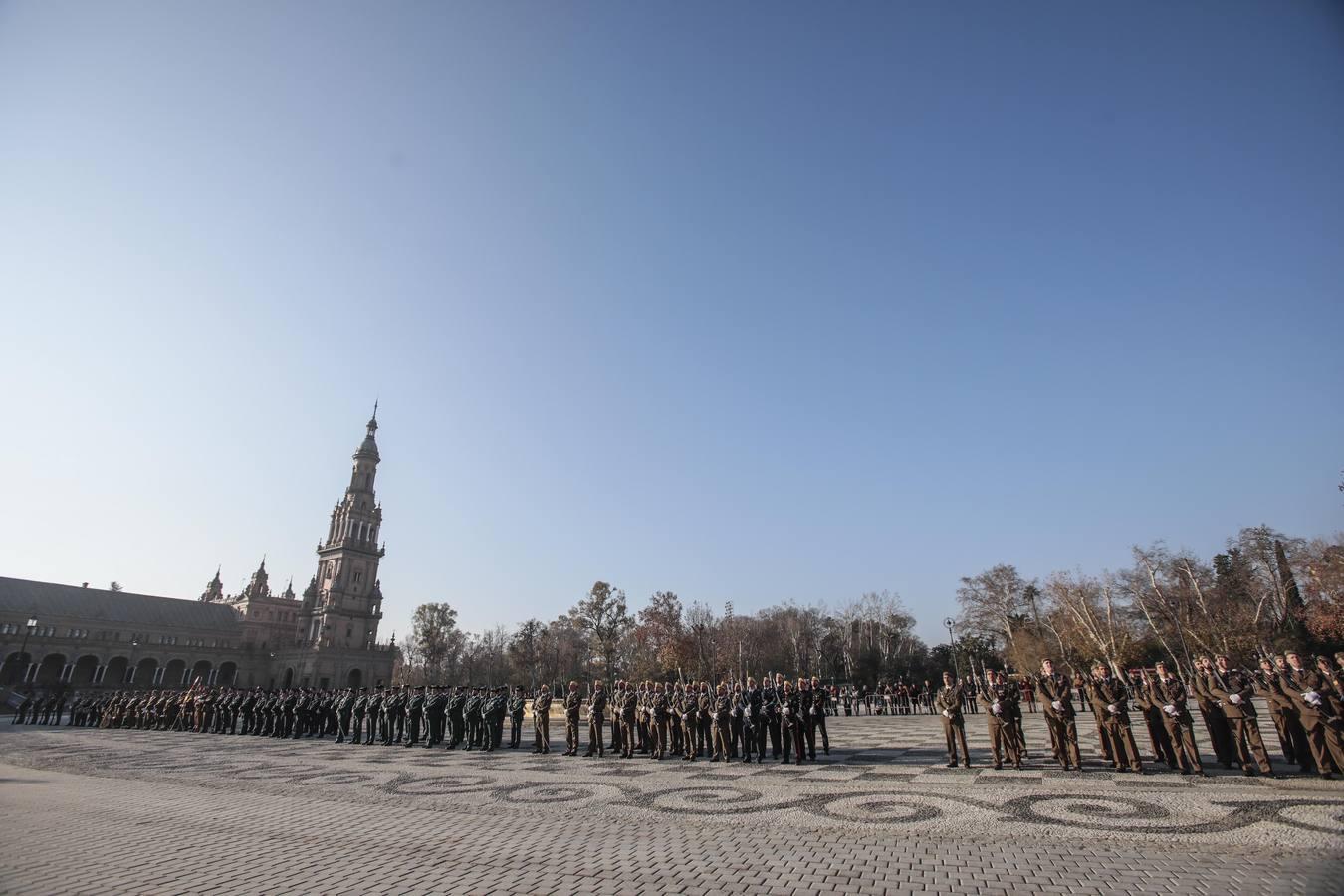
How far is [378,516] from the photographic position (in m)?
98.6

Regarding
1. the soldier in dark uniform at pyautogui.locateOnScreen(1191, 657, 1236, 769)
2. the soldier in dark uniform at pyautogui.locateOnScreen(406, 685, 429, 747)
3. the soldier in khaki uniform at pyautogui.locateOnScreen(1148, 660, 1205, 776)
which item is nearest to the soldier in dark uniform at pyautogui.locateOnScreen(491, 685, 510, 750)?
the soldier in dark uniform at pyautogui.locateOnScreen(406, 685, 429, 747)

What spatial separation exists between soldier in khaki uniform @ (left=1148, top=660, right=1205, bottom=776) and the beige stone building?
95.1 meters

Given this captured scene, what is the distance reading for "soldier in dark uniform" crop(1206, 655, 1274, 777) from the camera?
37.9ft

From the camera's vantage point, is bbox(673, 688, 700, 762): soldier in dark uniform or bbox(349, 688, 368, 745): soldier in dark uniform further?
bbox(349, 688, 368, 745): soldier in dark uniform

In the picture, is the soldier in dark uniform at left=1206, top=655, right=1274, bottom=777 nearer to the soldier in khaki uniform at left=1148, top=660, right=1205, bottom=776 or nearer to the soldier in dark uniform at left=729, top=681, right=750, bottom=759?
the soldier in khaki uniform at left=1148, top=660, right=1205, bottom=776

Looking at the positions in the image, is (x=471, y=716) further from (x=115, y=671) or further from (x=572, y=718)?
(x=115, y=671)

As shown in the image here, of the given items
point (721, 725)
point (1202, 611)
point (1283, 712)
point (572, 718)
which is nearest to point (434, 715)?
point (572, 718)

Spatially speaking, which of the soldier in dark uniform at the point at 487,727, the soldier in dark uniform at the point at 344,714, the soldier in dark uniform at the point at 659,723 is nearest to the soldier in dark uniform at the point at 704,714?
the soldier in dark uniform at the point at 659,723

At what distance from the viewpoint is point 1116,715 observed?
12555mm

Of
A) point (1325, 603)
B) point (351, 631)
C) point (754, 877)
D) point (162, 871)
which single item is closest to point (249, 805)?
point (162, 871)

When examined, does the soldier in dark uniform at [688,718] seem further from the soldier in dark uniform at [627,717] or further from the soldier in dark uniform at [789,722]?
the soldier in dark uniform at [789,722]

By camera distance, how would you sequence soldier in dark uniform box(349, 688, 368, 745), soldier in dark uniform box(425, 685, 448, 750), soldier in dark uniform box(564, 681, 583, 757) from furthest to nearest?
soldier in dark uniform box(349, 688, 368, 745), soldier in dark uniform box(425, 685, 448, 750), soldier in dark uniform box(564, 681, 583, 757)

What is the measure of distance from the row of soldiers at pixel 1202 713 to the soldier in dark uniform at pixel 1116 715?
19 millimetres

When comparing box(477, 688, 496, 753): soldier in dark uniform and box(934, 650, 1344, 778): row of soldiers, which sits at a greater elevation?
box(934, 650, 1344, 778): row of soldiers
